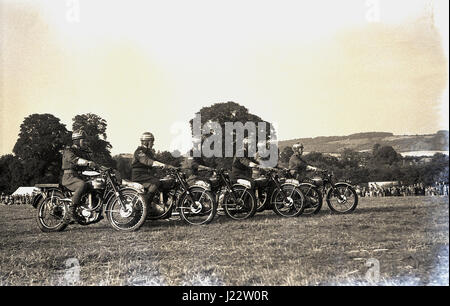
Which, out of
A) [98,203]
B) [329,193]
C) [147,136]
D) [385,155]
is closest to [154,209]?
[98,203]

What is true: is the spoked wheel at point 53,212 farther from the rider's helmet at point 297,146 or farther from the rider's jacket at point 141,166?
the rider's helmet at point 297,146

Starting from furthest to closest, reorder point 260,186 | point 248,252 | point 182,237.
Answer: point 260,186 < point 182,237 < point 248,252

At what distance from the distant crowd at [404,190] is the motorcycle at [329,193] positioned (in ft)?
2.52

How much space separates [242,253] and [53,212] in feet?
12.3

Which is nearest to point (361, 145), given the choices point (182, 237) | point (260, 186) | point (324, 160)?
point (324, 160)

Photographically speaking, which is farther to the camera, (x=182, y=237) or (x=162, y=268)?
(x=182, y=237)

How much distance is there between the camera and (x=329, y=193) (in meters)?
9.51

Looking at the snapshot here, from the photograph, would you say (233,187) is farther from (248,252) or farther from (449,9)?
(449,9)

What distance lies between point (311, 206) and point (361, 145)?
5.60 feet

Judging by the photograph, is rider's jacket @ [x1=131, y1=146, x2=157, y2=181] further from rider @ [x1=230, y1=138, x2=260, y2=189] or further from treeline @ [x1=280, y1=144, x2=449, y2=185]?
treeline @ [x1=280, y1=144, x2=449, y2=185]

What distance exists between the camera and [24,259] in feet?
18.2

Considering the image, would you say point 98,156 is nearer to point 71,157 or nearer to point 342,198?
point 71,157
